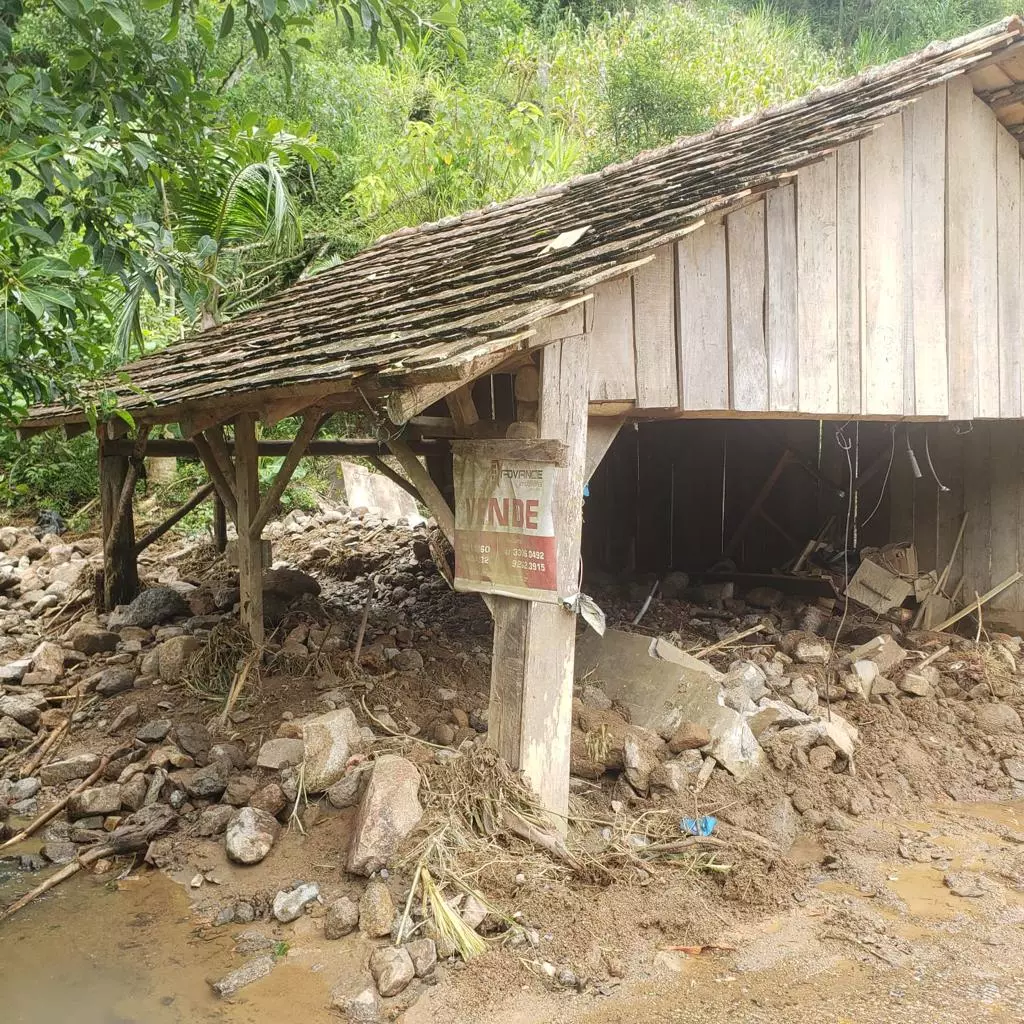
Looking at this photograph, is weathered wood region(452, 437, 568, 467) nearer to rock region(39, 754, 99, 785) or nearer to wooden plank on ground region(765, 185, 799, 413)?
wooden plank on ground region(765, 185, 799, 413)

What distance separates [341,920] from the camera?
12.9ft

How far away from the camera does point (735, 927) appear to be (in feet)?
13.3

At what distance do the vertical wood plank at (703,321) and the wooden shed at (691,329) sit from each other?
0.01 m

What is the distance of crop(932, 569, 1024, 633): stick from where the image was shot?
7.94m

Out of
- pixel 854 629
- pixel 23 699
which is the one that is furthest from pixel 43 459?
pixel 854 629

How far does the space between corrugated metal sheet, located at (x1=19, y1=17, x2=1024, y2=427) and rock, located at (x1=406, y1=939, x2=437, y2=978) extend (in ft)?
7.75

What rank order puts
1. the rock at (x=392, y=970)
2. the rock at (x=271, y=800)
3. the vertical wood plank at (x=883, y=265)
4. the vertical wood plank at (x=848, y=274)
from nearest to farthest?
the rock at (x=392, y=970) < the rock at (x=271, y=800) < the vertical wood plank at (x=848, y=274) < the vertical wood plank at (x=883, y=265)

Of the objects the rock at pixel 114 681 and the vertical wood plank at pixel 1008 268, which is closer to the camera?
the vertical wood plank at pixel 1008 268

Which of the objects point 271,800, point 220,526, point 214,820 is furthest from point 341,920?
point 220,526

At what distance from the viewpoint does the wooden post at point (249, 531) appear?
272 inches

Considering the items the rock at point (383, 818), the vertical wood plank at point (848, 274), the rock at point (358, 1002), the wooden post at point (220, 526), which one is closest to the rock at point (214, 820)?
the rock at point (383, 818)

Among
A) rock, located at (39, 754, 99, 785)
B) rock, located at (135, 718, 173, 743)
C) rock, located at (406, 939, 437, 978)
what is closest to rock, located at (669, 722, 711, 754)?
rock, located at (406, 939, 437, 978)

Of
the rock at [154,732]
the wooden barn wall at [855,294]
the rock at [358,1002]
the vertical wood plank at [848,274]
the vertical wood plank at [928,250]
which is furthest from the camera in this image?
the rock at [154,732]

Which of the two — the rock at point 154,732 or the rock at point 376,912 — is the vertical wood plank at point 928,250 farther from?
the rock at point 154,732
